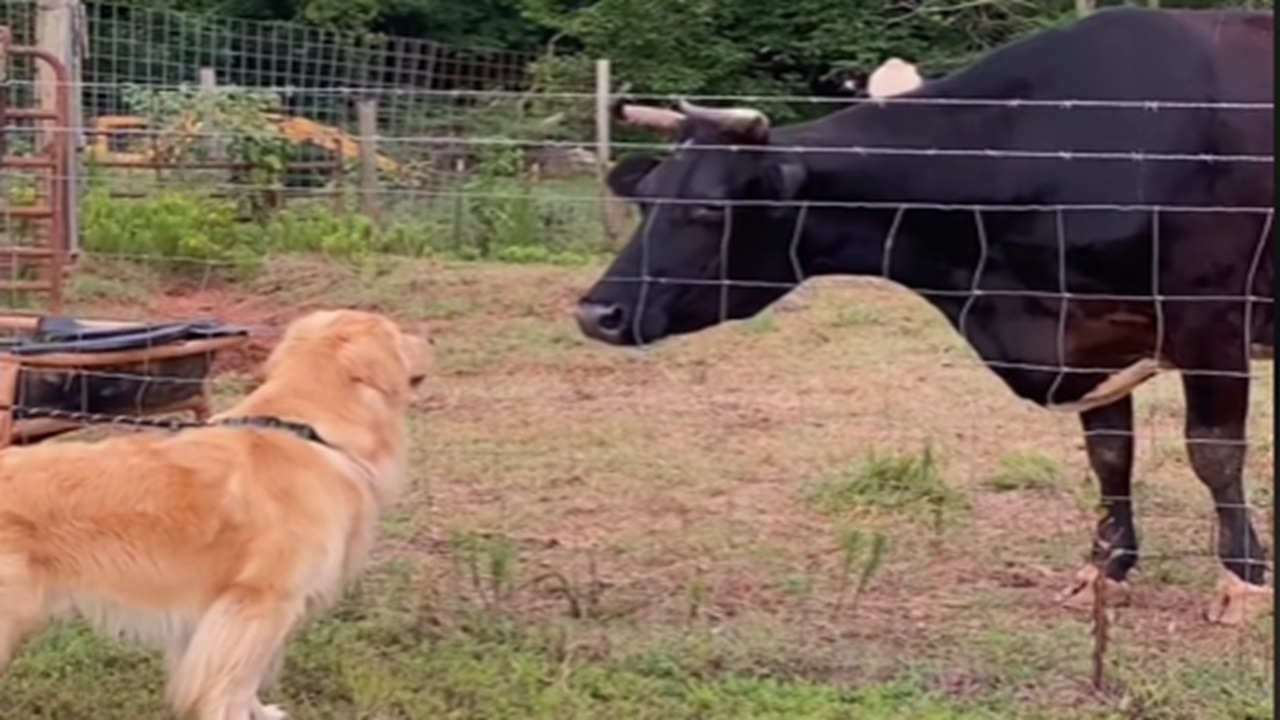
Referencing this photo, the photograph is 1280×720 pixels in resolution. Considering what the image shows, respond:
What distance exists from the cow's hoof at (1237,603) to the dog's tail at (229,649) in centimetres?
260

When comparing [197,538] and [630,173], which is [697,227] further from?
[197,538]

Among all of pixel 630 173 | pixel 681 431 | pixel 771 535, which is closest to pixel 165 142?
pixel 681 431

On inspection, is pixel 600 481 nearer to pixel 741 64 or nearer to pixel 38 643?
pixel 38 643

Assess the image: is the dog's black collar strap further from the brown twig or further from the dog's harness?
the brown twig

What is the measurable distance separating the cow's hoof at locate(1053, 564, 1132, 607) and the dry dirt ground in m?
0.04

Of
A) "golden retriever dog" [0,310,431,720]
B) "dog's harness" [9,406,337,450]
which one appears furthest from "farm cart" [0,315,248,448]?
"golden retriever dog" [0,310,431,720]

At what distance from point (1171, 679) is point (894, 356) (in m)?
5.27

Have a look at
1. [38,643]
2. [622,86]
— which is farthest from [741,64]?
[38,643]

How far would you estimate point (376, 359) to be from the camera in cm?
431

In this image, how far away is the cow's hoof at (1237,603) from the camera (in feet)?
17.3

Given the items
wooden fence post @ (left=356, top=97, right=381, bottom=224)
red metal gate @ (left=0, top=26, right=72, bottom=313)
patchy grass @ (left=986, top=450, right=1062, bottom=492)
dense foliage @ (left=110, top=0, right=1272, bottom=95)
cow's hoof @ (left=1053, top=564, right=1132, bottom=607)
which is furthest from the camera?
dense foliage @ (left=110, top=0, right=1272, bottom=95)

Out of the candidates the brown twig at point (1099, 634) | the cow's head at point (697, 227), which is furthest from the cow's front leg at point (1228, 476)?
the cow's head at point (697, 227)

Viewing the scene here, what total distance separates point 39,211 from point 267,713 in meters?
6.03

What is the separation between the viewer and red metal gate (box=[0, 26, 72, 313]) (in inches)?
358
